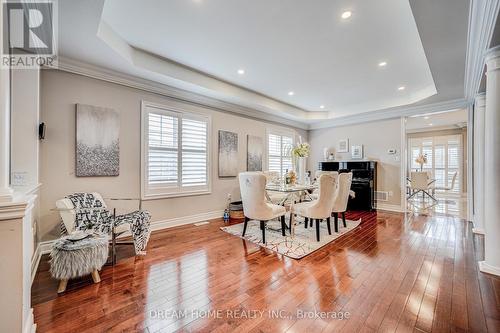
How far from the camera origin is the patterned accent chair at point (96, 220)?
253 centimetres

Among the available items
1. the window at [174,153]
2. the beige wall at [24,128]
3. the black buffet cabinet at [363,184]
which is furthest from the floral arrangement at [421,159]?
the beige wall at [24,128]

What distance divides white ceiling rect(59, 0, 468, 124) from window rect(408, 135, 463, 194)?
503 centimetres

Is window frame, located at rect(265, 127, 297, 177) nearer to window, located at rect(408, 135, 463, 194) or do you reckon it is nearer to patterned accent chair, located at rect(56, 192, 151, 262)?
patterned accent chair, located at rect(56, 192, 151, 262)

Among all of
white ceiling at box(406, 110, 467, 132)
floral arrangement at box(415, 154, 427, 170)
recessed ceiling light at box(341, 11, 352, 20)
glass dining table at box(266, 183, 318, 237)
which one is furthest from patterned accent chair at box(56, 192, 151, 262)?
floral arrangement at box(415, 154, 427, 170)

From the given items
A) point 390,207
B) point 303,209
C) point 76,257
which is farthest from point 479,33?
point 76,257

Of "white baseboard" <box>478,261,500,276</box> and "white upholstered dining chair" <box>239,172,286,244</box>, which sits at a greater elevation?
"white upholstered dining chair" <box>239,172,286,244</box>

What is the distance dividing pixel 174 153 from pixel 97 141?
128 centimetres

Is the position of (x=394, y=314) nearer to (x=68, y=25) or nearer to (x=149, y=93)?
(x=68, y=25)

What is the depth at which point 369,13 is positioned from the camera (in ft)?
7.75

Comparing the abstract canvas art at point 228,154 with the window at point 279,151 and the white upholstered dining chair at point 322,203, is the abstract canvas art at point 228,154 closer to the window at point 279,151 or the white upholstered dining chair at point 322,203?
the window at point 279,151

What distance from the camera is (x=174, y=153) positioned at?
4250 millimetres

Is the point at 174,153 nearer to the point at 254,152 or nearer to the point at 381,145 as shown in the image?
the point at 254,152

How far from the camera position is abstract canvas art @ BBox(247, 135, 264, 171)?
5566mm

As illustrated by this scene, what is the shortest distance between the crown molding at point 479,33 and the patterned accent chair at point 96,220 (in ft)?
13.8
